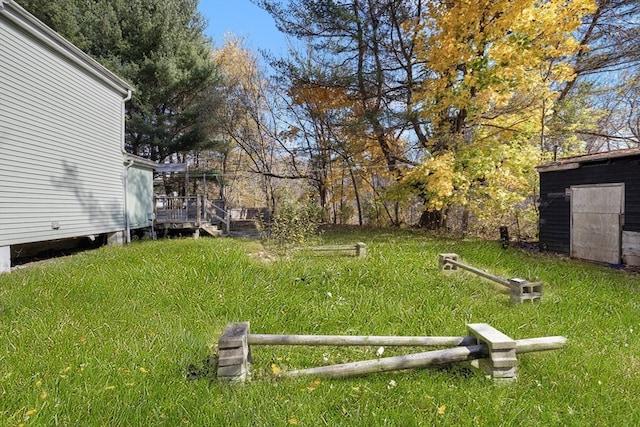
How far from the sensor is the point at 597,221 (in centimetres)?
759

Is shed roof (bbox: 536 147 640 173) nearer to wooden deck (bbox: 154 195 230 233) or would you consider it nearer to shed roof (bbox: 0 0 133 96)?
wooden deck (bbox: 154 195 230 233)

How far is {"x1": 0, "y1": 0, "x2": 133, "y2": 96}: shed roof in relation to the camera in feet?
20.1

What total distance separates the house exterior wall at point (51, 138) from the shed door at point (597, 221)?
11.9 meters

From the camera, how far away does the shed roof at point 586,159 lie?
689 cm

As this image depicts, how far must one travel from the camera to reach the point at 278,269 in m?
4.89

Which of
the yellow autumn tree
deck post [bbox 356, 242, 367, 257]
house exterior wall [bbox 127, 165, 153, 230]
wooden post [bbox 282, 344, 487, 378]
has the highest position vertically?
the yellow autumn tree

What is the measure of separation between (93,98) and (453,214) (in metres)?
13.8

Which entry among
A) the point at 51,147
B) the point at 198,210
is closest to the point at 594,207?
the point at 198,210

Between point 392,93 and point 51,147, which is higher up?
point 392,93

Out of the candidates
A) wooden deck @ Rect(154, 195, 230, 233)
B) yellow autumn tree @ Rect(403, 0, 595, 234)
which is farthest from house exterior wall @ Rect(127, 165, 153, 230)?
yellow autumn tree @ Rect(403, 0, 595, 234)

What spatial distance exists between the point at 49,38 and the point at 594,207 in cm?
1254

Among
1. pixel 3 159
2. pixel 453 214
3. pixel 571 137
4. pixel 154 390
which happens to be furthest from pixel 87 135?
pixel 571 137

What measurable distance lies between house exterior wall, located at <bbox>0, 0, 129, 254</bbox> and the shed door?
39.2 feet

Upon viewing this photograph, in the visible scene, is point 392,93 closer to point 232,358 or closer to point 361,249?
point 361,249
